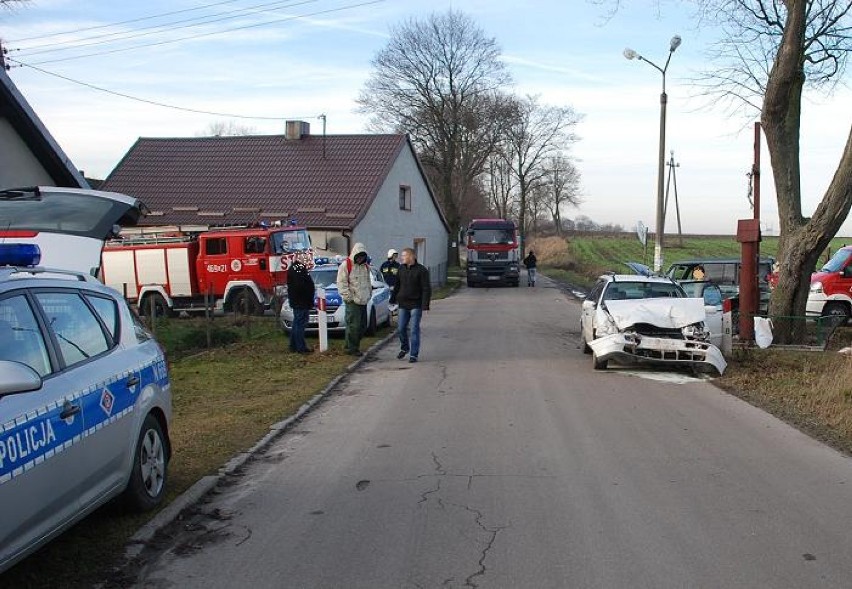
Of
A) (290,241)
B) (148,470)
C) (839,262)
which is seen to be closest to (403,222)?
(290,241)

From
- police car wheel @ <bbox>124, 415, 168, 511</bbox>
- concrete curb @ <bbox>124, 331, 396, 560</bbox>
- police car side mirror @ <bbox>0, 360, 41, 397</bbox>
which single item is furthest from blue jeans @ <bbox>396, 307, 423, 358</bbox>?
police car side mirror @ <bbox>0, 360, 41, 397</bbox>

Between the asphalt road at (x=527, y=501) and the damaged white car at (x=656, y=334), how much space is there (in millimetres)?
1237

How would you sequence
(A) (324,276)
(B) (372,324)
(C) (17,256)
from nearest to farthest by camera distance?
(C) (17,256) < (B) (372,324) < (A) (324,276)

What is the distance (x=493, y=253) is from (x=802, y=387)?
32.3m

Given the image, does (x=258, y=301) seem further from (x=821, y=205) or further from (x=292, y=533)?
(x=292, y=533)

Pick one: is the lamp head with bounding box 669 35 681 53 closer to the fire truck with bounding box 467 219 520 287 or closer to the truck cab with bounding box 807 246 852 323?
the truck cab with bounding box 807 246 852 323

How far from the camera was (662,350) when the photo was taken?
12.0 m

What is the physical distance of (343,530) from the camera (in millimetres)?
5441

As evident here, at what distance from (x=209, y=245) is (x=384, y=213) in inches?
531

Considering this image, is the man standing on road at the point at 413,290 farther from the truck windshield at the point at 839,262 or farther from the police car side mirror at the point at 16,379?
the truck windshield at the point at 839,262

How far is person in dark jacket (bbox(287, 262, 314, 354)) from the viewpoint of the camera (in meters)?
14.6

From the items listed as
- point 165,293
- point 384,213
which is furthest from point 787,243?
point 384,213

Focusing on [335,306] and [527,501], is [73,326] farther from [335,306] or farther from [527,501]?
[335,306]

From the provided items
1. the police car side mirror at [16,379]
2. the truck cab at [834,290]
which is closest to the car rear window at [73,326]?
the police car side mirror at [16,379]
